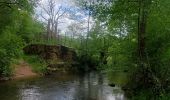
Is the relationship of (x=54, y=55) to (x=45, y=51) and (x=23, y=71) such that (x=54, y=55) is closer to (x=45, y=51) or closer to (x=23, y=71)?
(x=45, y=51)

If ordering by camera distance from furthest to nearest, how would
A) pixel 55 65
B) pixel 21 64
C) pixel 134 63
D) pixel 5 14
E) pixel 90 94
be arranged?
1. pixel 55 65
2. pixel 21 64
3. pixel 5 14
4. pixel 90 94
5. pixel 134 63

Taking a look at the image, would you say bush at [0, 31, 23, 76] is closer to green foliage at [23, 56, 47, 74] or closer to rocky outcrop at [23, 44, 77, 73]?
green foliage at [23, 56, 47, 74]

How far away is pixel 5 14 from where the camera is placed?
29844 mm

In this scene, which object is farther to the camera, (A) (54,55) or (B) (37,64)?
Answer: (A) (54,55)

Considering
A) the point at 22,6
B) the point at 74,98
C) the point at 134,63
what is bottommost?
the point at 74,98

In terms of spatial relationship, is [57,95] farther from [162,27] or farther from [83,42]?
[83,42]

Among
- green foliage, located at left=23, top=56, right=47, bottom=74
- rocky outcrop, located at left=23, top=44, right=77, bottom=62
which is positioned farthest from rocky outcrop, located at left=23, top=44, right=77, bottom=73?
green foliage, located at left=23, top=56, right=47, bottom=74

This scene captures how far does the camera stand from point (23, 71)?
4366 centimetres

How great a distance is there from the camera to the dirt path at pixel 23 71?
40353 mm

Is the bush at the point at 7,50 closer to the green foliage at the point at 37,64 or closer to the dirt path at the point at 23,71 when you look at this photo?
the dirt path at the point at 23,71

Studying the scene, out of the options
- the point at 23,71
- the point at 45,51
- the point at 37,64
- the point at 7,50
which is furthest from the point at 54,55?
the point at 7,50

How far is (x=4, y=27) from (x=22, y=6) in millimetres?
9234

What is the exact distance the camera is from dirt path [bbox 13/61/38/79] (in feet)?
132

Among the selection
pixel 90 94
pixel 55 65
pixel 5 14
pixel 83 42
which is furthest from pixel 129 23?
pixel 83 42
